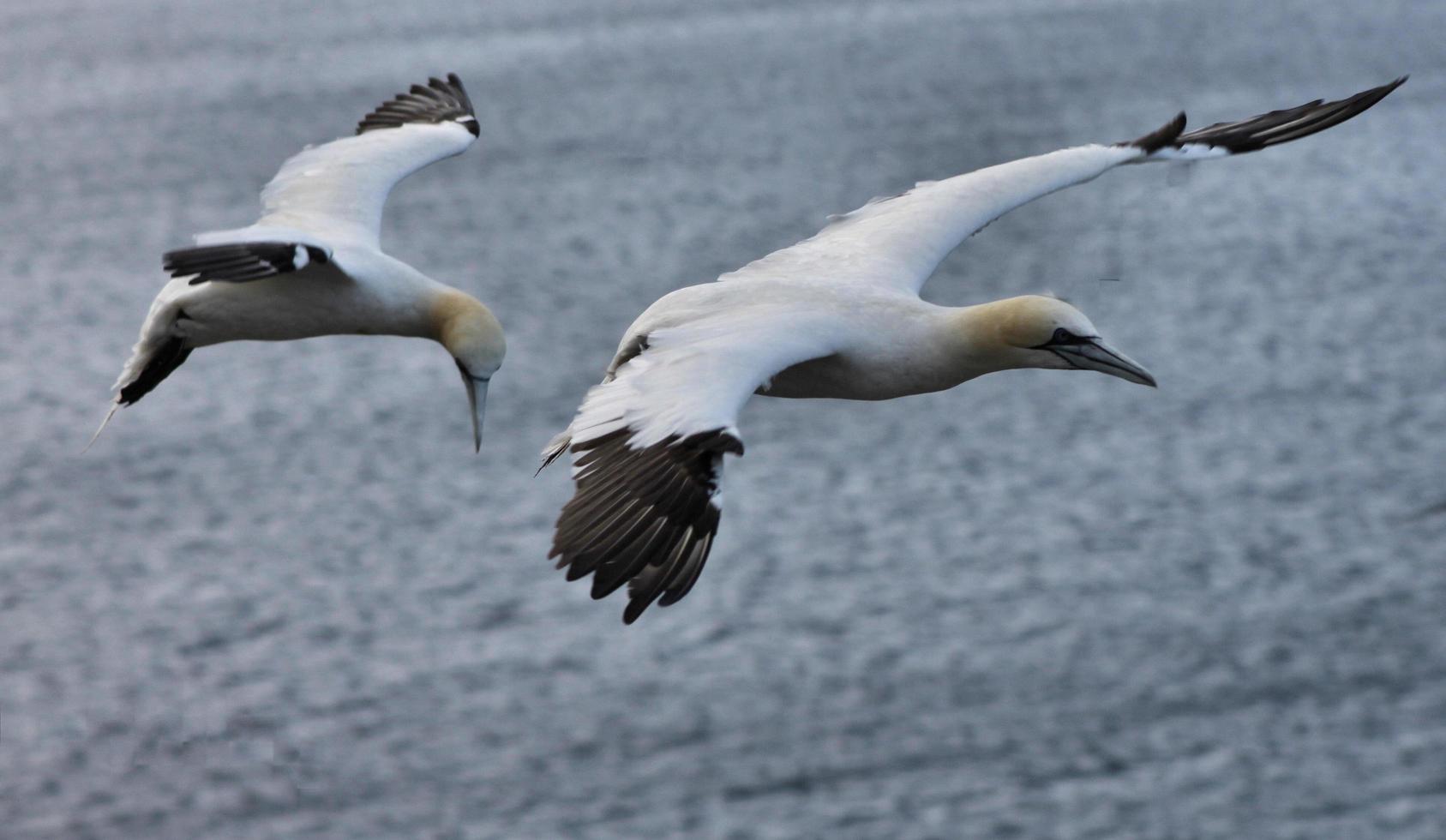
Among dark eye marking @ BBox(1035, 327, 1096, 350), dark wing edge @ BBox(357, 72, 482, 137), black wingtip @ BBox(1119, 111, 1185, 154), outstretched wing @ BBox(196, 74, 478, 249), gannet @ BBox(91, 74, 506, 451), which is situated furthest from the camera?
dark wing edge @ BBox(357, 72, 482, 137)

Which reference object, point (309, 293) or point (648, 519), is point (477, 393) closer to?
point (309, 293)

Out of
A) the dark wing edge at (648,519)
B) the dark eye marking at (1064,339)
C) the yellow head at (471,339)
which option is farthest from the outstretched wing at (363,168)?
the dark eye marking at (1064,339)

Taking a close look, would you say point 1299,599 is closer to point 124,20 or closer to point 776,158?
point 776,158

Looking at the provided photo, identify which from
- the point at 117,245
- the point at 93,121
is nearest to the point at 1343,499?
the point at 117,245

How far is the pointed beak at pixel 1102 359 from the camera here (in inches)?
284

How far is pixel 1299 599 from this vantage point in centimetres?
2597

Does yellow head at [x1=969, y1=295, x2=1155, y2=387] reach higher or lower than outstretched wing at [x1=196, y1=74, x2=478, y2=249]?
lower

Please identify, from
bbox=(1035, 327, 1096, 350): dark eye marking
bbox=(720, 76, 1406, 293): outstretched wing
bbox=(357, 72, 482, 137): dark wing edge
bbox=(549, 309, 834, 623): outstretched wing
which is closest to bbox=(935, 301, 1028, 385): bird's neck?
bbox=(1035, 327, 1096, 350): dark eye marking

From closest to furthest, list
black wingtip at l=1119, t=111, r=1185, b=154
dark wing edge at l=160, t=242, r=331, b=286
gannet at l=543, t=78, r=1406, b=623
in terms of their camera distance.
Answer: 1. gannet at l=543, t=78, r=1406, b=623
2. dark wing edge at l=160, t=242, r=331, b=286
3. black wingtip at l=1119, t=111, r=1185, b=154

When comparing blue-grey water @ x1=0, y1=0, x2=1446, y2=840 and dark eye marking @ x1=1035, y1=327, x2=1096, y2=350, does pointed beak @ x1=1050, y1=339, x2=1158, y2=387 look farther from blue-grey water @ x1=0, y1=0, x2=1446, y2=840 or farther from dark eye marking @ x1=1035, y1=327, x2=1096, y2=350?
blue-grey water @ x1=0, y1=0, x2=1446, y2=840

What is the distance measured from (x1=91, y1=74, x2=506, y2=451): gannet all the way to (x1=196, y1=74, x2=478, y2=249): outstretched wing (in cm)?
1

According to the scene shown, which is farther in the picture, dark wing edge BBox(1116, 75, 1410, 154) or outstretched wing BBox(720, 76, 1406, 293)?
dark wing edge BBox(1116, 75, 1410, 154)

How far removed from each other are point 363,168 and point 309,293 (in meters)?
1.63

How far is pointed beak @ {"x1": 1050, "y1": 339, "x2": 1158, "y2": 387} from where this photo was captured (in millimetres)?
7215
